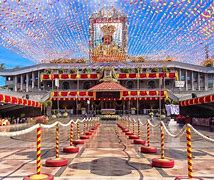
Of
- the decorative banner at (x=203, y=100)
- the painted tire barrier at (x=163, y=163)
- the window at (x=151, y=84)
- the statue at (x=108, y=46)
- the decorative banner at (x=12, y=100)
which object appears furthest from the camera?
the window at (x=151, y=84)

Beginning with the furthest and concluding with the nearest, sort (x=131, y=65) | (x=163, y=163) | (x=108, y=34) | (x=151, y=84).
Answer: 1. (x=108, y=34)
2. (x=151, y=84)
3. (x=131, y=65)
4. (x=163, y=163)

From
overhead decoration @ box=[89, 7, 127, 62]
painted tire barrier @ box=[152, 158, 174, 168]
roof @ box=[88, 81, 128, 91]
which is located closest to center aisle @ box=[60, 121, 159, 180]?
painted tire barrier @ box=[152, 158, 174, 168]

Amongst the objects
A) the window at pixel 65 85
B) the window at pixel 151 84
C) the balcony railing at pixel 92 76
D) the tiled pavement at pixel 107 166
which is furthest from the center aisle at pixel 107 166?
the window at pixel 65 85

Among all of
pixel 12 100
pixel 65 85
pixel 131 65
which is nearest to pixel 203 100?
pixel 12 100

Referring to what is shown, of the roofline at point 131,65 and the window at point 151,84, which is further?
the window at point 151,84

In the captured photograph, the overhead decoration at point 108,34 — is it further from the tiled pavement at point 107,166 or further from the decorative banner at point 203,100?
the tiled pavement at point 107,166

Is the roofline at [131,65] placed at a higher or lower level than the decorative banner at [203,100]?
higher

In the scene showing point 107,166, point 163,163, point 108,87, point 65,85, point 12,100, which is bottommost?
point 107,166

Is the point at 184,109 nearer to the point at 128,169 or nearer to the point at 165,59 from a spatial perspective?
the point at 165,59

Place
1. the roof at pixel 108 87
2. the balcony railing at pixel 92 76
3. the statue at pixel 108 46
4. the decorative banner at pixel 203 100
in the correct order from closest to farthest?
1. the decorative banner at pixel 203 100
2. the roof at pixel 108 87
3. the balcony railing at pixel 92 76
4. the statue at pixel 108 46

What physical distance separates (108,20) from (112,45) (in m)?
7.58

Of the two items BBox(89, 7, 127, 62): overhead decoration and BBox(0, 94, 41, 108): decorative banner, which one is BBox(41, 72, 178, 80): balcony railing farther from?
BBox(0, 94, 41, 108): decorative banner

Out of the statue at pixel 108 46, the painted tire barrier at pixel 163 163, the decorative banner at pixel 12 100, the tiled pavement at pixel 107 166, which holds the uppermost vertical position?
the statue at pixel 108 46

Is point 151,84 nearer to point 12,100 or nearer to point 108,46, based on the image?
point 108,46
